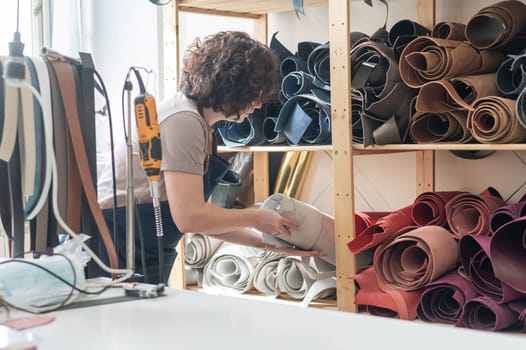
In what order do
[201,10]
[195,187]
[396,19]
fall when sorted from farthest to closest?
[201,10] → [396,19] → [195,187]

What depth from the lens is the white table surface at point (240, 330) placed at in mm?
922

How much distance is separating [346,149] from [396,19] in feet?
2.17

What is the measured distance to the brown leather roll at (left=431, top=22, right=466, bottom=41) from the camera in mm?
2014

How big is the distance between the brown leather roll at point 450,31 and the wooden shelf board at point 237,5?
22.3 inches

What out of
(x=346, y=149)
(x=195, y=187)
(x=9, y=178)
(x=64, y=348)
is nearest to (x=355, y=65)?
(x=346, y=149)

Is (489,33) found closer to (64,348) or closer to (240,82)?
(240,82)

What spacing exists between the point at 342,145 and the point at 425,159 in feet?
Result: 1.52

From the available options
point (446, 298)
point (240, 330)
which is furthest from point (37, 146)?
point (446, 298)

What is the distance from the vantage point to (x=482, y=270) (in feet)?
6.04

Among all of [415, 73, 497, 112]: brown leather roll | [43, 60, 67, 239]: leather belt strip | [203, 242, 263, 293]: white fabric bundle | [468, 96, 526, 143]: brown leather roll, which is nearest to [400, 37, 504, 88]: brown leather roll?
[415, 73, 497, 112]: brown leather roll

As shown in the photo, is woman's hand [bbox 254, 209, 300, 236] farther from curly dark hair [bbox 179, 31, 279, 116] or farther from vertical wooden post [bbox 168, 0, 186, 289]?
vertical wooden post [bbox 168, 0, 186, 289]

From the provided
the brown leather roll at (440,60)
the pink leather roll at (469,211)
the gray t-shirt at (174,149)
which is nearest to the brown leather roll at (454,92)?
the brown leather roll at (440,60)

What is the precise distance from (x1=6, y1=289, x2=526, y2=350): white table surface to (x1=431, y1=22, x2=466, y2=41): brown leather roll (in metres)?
1.22

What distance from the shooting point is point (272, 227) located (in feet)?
6.82
